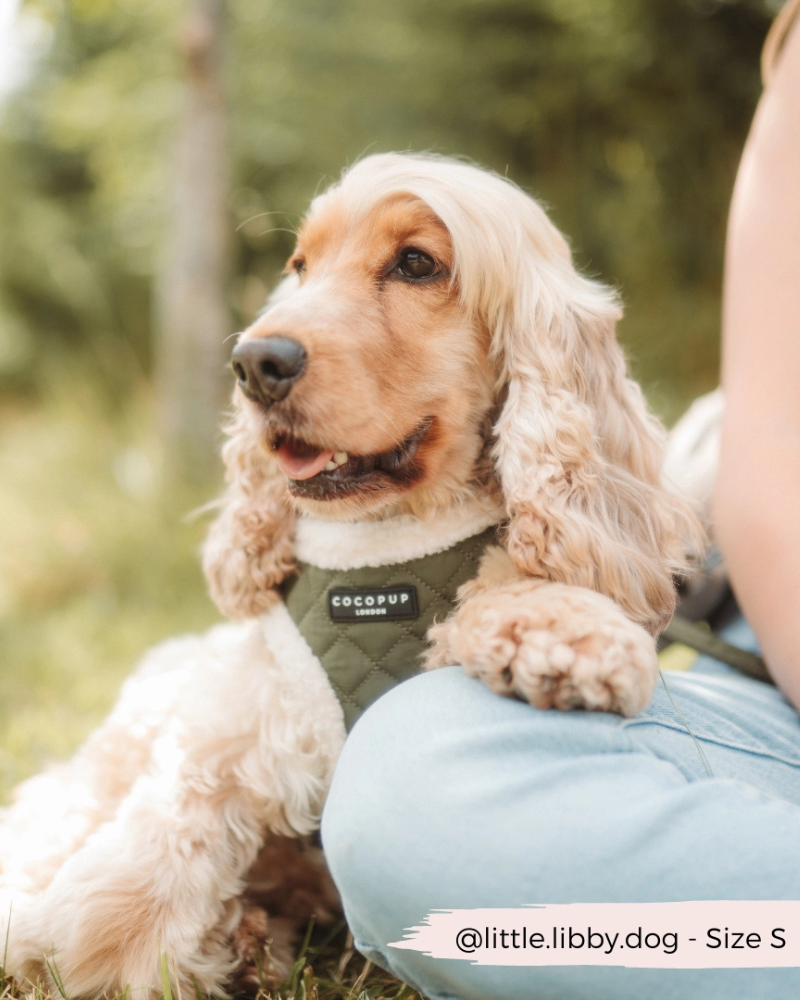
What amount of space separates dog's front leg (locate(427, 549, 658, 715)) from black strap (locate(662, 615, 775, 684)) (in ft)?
1.87

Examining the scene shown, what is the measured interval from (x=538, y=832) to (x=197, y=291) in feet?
14.5

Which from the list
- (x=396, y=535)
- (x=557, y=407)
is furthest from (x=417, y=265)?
(x=396, y=535)

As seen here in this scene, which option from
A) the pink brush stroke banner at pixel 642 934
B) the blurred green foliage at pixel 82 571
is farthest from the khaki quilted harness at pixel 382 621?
the blurred green foliage at pixel 82 571

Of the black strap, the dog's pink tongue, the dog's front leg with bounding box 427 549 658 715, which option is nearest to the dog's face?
the dog's pink tongue

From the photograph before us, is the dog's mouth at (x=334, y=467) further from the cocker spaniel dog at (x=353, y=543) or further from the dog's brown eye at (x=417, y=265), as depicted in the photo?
the dog's brown eye at (x=417, y=265)

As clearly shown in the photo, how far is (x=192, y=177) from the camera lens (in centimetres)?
500

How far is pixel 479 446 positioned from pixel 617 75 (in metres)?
6.13

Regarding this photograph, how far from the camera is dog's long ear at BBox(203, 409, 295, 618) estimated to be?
182 centimetres

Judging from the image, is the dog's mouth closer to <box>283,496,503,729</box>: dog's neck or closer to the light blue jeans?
<box>283,496,503,729</box>: dog's neck

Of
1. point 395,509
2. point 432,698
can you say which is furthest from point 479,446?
point 432,698

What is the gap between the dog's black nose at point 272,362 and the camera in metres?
1.53

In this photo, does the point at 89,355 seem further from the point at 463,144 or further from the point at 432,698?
the point at 432,698

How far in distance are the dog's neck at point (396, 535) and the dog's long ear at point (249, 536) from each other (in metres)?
0.11

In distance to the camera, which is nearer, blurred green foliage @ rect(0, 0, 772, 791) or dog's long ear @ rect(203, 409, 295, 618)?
dog's long ear @ rect(203, 409, 295, 618)
